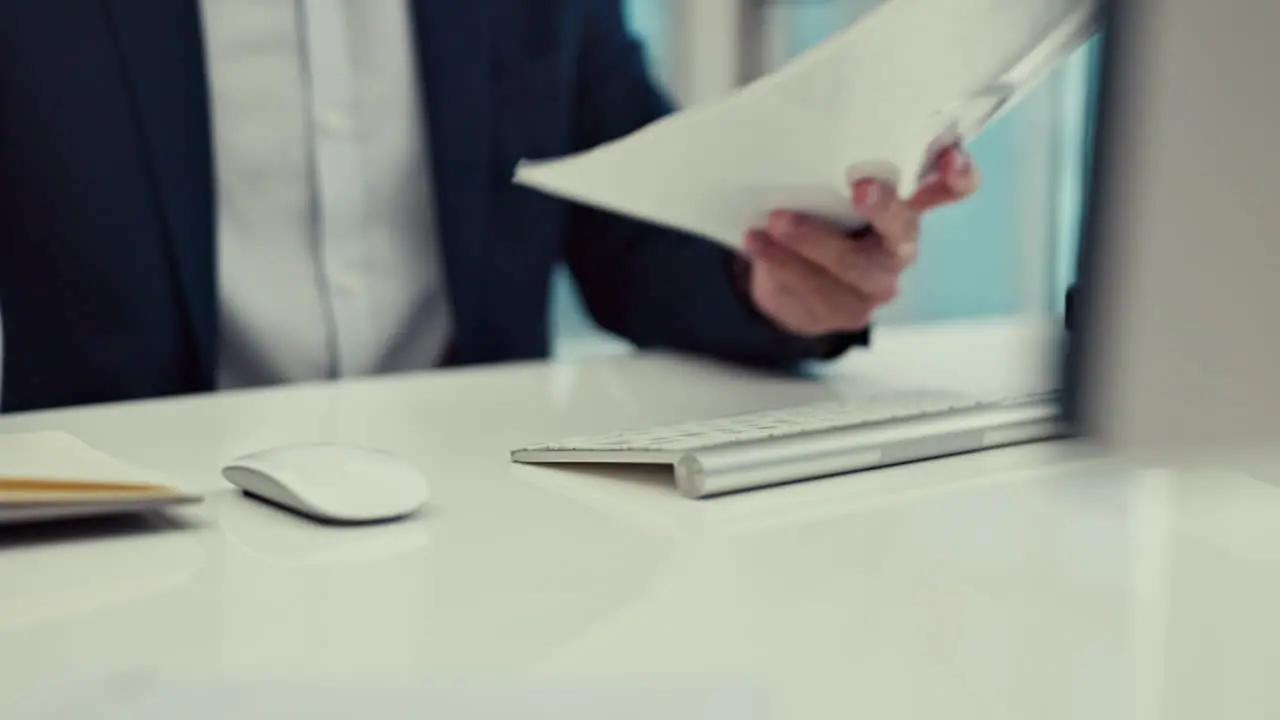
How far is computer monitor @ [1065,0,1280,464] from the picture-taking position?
0.17 m

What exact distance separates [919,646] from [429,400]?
0.41 meters

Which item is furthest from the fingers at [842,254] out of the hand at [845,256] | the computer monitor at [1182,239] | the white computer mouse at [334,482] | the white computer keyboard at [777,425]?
the computer monitor at [1182,239]

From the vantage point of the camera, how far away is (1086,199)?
173 mm

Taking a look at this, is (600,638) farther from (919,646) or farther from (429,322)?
(429,322)

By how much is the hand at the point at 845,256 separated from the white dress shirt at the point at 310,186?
0.95 ft

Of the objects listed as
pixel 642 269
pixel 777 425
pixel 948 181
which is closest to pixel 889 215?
pixel 948 181

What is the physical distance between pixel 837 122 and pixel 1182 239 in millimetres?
325

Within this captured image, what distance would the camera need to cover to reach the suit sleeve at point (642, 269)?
0.75 metres

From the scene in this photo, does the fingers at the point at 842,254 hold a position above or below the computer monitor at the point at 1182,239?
below

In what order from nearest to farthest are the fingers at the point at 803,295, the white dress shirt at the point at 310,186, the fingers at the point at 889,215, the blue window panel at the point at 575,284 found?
the fingers at the point at 889,215 → the fingers at the point at 803,295 → the white dress shirt at the point at 310,186 → the blue window panel at the point at 575,284

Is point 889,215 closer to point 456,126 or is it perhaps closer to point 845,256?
point 845,256

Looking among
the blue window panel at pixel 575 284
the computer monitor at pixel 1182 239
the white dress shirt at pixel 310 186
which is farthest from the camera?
the blue window panel at pixel 575 284

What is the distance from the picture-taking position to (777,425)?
19.0 inches

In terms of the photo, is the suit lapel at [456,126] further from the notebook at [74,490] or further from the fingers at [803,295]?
the notebook at [74,490]
